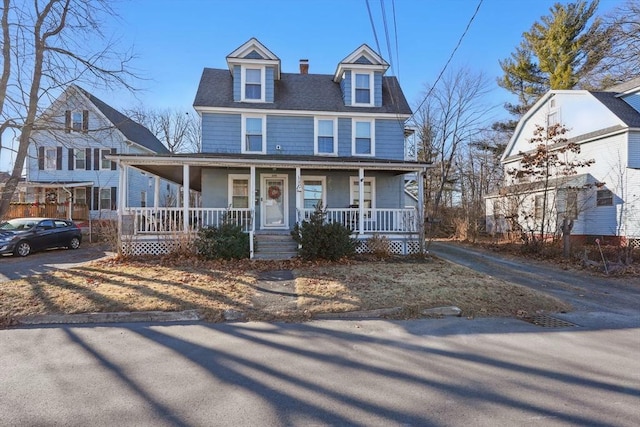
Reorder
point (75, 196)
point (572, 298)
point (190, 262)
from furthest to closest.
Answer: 1. point (75, 196)
2. point (190, 262)
3. point (572, 298)

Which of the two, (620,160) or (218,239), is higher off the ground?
(620,160)

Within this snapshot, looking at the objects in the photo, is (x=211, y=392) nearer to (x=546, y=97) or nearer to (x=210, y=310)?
(x=210, y=310)

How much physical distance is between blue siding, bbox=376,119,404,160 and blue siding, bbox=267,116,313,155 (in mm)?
2980

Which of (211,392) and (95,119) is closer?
(211,392)

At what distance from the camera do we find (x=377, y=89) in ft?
53.2

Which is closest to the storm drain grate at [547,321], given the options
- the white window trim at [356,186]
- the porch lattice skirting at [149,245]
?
the porch lattice skirting at [149,245]

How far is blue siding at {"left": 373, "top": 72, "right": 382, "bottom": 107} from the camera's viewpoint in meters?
16.1

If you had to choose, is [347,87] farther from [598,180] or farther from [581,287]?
[598,180]

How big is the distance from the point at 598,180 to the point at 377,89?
36.8 ft

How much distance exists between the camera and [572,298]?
781 cm

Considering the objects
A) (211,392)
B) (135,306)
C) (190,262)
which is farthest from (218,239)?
(211,392)

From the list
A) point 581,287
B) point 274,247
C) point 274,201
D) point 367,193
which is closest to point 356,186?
point 367,193

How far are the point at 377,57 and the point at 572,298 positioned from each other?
484 inches

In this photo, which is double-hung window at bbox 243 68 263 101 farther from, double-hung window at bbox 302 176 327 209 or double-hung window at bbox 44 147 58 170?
double-hung window at bbox 44 147 58 170
